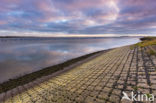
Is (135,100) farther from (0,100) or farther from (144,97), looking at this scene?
(0,100)

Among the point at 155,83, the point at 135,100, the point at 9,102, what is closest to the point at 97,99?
the point at 135,100

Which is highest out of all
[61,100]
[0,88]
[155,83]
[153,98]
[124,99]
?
[155,83]

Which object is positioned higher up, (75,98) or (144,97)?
(144,97)

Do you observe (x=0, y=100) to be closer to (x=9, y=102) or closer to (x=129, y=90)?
(x=9, y=102)

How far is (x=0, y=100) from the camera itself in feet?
17.3

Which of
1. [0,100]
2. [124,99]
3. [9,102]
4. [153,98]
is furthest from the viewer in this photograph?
[0,100]

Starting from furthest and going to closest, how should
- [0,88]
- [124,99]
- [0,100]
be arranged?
[0,88], [0,100], [124,99]

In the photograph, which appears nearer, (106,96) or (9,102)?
(106,96)

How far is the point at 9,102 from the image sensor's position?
477 centimetres

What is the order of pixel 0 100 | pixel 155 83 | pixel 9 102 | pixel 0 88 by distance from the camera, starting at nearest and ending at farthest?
pixel 155 83
pixel 9 102
pixel 0 100
pixel 0 88

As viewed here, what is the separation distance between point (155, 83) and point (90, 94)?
2.88 m

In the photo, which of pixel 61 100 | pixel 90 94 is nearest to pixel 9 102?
pixel 61 100

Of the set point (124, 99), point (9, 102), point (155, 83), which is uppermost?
point (155, 83)

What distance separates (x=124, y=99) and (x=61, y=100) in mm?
2799
